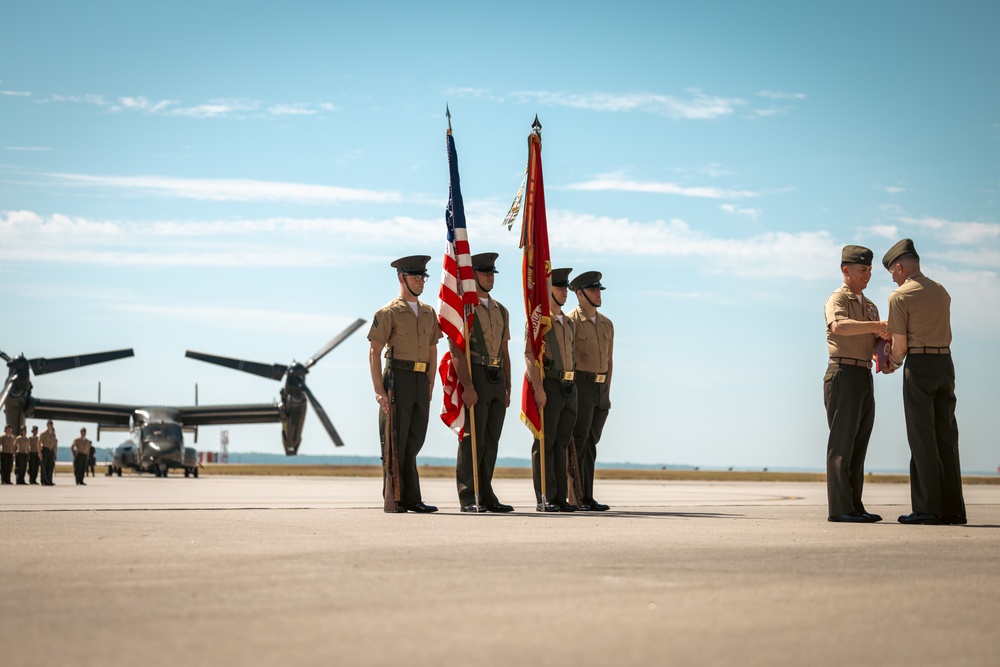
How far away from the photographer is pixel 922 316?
897cm

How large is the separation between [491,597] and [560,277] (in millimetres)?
7846

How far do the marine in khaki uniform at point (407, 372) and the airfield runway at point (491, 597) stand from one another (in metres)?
2.91

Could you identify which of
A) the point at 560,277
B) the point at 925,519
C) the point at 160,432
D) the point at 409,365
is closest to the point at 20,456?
the point at 160,432

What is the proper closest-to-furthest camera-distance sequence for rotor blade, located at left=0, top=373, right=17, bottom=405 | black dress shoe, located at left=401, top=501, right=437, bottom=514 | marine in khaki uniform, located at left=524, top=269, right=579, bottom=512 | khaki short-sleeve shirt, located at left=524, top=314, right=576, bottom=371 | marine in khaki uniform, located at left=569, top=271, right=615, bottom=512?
black dress shoe, located at left=401, top=501, right=437, bottom=514
marine in khaki uniform, located at left=524, top=269, right=579, bottom=512
khaki short-sleeve shirt, located at left=524, top=314, right=576, bottom=371
marine in khaki uniform, located at left=569, top=271, right=615, bottom=512
rotor blade, located at left=0, top=373, right=17, bottom=405

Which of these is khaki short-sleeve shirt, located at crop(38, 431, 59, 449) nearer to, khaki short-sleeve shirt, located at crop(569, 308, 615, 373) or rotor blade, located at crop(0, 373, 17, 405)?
rotor blade, located at crop(0, 373, 17, 405)

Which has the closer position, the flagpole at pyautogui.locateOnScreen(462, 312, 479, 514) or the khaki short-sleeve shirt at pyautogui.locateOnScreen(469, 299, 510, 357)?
the flagpole at pyautogui.locateOnScreen(462, 312, 479, 514)

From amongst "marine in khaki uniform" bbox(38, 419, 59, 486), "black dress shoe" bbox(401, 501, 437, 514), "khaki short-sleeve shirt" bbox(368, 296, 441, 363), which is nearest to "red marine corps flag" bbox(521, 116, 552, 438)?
"khaki short-sleeve shirt" bbox(368, 296, 441, 363)

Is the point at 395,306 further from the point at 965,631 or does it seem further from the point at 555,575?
the point at 965,631

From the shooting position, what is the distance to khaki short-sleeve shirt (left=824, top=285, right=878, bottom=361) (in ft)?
30.5

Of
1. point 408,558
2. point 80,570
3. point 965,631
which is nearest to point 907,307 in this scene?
point 408,558

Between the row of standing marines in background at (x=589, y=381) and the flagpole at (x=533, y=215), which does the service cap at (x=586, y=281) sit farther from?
the flagpole at (x=533, y=215)

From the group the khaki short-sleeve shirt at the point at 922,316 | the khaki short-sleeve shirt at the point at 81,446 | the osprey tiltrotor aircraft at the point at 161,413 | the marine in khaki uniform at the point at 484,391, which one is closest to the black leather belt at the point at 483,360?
the marine in khaki uniform at the point at 484,391

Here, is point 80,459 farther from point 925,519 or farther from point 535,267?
point 925,519

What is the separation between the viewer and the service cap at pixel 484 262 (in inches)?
424
